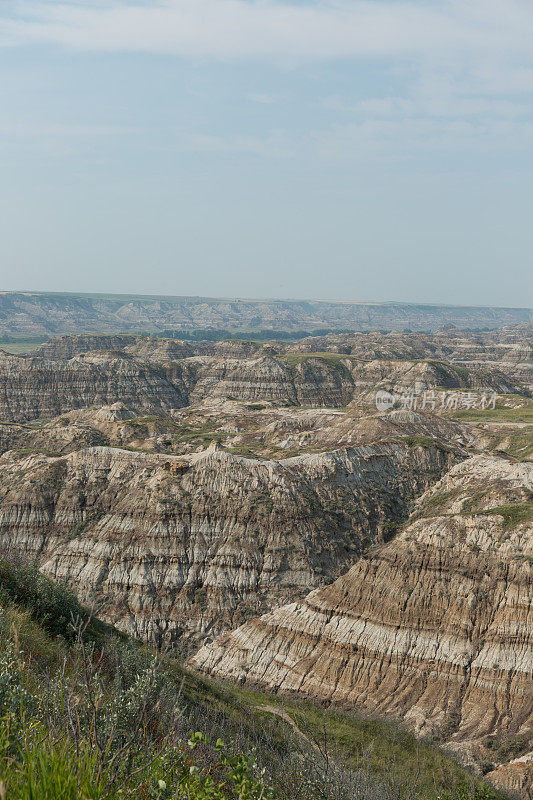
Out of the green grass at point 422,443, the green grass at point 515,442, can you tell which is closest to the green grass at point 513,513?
the green grass at point 422,443

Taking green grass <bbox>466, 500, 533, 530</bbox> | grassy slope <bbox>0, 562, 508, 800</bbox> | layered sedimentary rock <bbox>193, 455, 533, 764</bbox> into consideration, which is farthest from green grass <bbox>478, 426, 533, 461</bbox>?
grassy slope <bbox>0, 562, 508, 800</bbox>

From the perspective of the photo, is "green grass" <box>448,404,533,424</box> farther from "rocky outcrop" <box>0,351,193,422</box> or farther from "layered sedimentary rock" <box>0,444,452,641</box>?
"rocky outcrop" <box>0,351,193,422</box>

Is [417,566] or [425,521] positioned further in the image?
[425,521]

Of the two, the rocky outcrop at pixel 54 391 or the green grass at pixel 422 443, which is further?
the rocky outcrop at pixel 54 391

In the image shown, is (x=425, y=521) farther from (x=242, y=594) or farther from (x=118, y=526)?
(x=118, y=526)

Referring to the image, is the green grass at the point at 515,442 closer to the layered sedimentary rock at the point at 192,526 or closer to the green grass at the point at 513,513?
the layered sedimentary rock at the point at 192,526

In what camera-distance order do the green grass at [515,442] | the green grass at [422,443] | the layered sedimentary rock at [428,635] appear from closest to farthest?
the layered sedimentary rock at [428,635] < the green grass at [422,443] < the green grass at [515,442]

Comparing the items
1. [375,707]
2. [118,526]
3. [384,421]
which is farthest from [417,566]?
[384,421]
